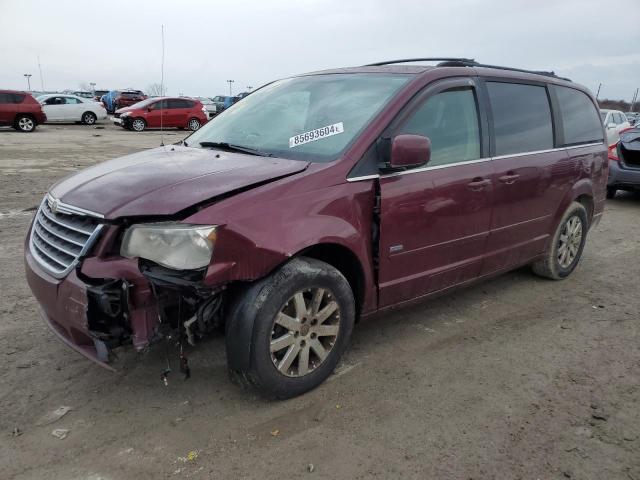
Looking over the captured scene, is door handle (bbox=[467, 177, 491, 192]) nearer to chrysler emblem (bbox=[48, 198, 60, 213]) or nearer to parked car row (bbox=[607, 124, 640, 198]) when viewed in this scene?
chrysler emblem (bbox=[48, 198, 60, 213])

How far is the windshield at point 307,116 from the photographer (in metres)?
3.13

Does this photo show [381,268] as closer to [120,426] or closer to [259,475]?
[259,475]

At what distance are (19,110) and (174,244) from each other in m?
22.1

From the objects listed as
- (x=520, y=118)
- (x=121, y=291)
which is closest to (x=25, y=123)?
(x=520, y=118)

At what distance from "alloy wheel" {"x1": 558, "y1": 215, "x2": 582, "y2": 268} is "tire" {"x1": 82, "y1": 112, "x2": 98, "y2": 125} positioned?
26.1m

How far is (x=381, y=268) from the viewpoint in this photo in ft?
10.2

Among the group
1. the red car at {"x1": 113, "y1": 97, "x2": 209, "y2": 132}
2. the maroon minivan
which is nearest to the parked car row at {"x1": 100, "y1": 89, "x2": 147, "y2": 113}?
the red car at {"x1": 113, "y1": 97, "x2": 209, "y2": 132}

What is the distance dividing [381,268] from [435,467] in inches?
45.7

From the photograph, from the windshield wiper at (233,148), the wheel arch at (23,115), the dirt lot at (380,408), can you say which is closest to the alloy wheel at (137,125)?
the wheel arch at (23,115)

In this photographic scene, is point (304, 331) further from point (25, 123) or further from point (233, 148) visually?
point (25, 123)

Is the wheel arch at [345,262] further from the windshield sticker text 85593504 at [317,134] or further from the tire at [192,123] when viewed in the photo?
the tire at [192,123]

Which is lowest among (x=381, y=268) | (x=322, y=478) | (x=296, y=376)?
(x=322, y=478)

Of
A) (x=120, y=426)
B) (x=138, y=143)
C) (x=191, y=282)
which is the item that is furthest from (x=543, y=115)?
(x=138, y=143)

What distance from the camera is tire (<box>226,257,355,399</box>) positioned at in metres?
2.59
